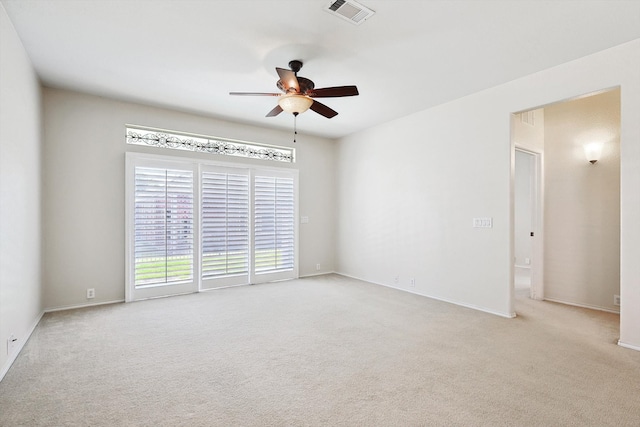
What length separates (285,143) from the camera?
612 cm

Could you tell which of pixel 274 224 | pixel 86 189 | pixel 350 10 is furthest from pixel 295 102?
pixel 86 189

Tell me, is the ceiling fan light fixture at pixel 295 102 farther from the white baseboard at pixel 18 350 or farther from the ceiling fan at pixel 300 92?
the white baseboard at pixel 18 350

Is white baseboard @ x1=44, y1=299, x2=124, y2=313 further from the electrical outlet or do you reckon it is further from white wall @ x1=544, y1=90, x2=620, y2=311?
white wall @ x1=544, y1=90, x2=620, y2=311

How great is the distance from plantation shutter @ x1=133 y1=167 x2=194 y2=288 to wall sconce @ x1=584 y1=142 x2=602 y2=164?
18.7ft

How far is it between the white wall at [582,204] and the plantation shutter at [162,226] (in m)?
5.39

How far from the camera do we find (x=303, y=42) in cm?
297

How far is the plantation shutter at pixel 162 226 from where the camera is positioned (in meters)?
4.60

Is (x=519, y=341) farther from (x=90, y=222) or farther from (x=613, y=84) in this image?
(x=90, y=222)

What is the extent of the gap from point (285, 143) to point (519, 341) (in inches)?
187

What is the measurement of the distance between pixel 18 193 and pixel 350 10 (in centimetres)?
337

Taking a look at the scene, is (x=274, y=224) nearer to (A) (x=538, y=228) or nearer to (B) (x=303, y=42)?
(B) (x=303, y=42)

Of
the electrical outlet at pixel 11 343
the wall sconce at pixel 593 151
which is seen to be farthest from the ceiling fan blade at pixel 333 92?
the wall sconce at pixel 593 151

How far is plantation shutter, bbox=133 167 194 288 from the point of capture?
181 inches

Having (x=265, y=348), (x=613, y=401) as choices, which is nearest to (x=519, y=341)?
(x=613, y=401)
